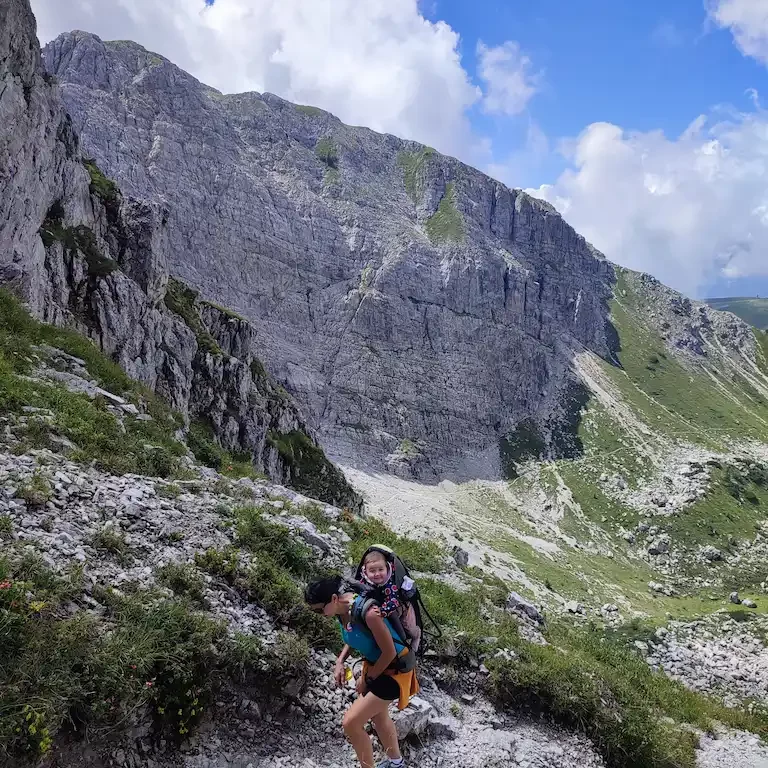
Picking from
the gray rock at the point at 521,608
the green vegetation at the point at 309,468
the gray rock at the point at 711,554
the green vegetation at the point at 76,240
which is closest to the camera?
the gray rock at the point at 521,608

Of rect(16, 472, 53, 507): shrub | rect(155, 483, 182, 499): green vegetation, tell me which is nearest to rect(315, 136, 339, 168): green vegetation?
rect(155, 483, 182, 499): green vegetation

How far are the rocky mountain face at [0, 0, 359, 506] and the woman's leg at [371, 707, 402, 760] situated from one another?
841 inches

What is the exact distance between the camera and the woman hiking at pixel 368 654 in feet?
17.8

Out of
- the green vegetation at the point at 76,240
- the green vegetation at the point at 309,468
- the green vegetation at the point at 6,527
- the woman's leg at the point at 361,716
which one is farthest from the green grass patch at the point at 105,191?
the woman's leg at the point at 361,716

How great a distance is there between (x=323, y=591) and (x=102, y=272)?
93.9 ft

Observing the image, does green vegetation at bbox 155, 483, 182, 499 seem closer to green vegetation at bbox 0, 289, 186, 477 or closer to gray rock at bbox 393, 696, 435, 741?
green vegetation at bbox 0, 289, 186, 477

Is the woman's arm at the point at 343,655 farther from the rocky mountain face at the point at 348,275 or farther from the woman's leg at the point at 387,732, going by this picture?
the rocky mountain face at the point at 348,275

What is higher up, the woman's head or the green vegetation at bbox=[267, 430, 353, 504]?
the woman's head

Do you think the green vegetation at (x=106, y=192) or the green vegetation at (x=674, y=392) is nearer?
the green vegetation at (x=106, y=192)

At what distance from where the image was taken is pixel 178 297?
140 ft

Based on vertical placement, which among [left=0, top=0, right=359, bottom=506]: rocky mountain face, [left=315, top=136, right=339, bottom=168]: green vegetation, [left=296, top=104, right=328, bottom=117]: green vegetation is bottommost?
[left=0, top=0, right=359, bottom=506]: rocky mountain face

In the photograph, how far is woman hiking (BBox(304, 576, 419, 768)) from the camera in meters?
5.43

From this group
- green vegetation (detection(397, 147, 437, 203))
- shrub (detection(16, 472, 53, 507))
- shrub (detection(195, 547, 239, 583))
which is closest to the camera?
shrub (detection(16, 472, 53, 507))

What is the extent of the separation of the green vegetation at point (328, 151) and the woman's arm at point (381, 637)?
141 m
